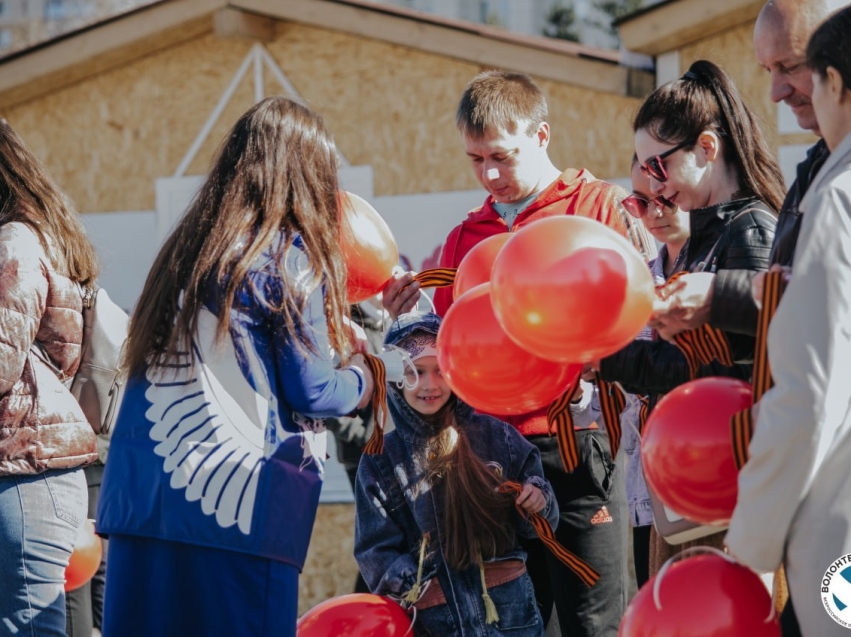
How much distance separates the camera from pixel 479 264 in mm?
3080

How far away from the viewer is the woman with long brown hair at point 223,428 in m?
2.63

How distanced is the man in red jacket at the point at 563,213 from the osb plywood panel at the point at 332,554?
295cm

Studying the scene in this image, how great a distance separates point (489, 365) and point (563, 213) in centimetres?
96

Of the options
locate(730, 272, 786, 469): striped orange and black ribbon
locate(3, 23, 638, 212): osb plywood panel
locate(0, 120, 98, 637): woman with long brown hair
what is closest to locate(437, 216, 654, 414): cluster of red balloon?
locate(730, 272, 786, 469): striped orange and black ribbon

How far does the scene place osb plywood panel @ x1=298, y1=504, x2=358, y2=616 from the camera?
6.45m

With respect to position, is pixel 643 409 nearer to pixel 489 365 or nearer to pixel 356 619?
pixel 489 365

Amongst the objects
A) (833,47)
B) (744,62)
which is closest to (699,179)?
(833,47)

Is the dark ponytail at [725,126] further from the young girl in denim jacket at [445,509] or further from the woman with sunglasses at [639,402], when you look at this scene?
the young girl in denim jacket at [445,509]

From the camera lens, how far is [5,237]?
3326 millimetres

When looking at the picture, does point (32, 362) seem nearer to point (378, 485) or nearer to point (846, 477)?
point (378, 485)

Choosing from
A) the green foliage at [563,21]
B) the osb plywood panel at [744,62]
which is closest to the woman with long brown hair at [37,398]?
the osb plywood panel at [744,62]

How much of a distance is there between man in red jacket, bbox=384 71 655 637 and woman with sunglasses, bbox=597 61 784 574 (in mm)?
500

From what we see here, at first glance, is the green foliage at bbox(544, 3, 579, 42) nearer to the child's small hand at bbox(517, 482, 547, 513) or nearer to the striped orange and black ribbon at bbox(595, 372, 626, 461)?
the child's small hand at bbox(517, 482, 547, 513)

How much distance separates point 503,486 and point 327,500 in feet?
10.4
